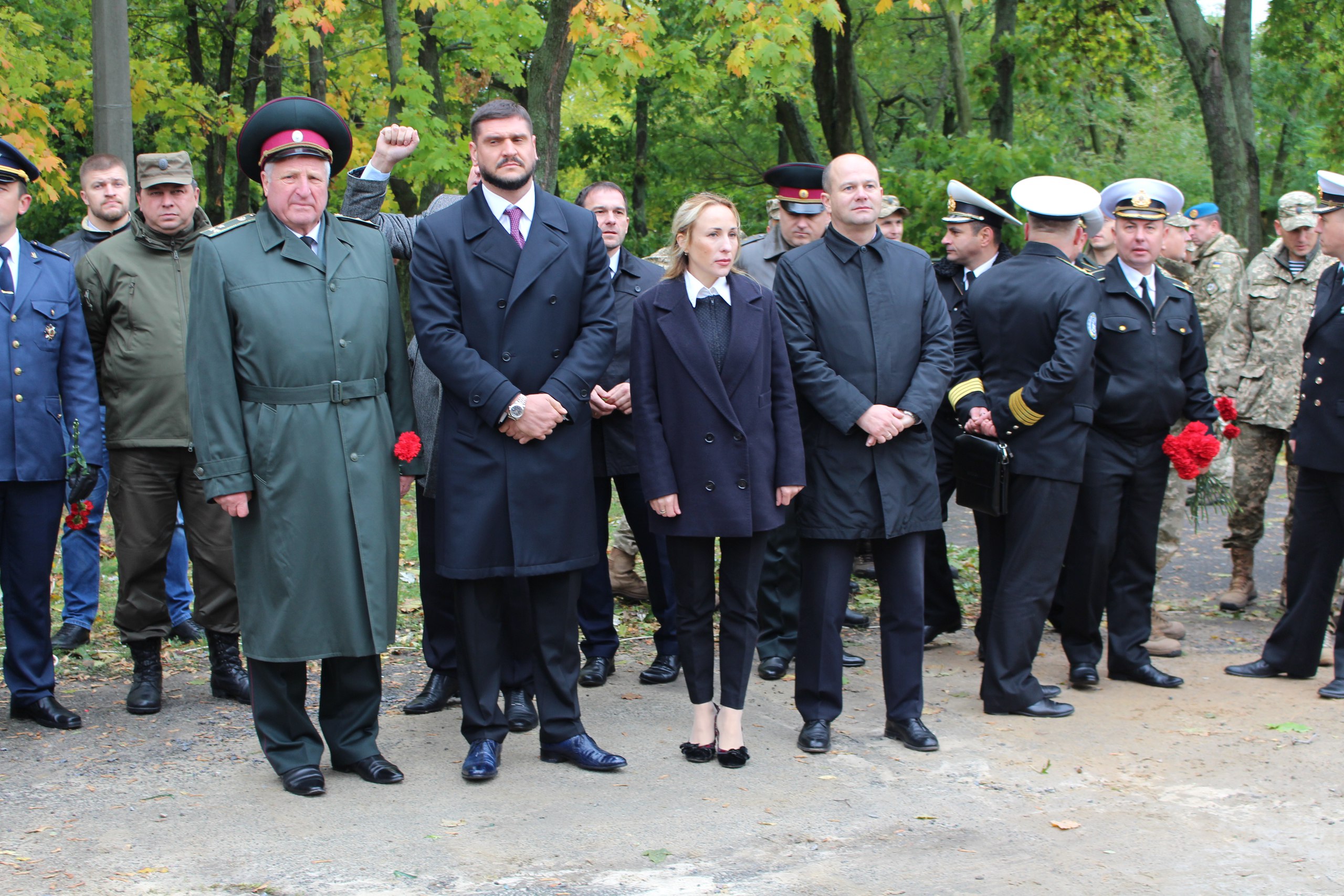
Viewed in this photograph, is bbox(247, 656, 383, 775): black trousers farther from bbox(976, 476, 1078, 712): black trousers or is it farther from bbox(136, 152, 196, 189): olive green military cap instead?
bbox(976, 476, 1078, 712): black trousers

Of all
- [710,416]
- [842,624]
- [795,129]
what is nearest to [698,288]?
[710,416]

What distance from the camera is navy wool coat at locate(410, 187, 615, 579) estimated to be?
15.4 feet

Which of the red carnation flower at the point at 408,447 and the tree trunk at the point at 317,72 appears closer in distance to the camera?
the red carnation flower at the point at 408,447

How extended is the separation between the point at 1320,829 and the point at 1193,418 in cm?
233

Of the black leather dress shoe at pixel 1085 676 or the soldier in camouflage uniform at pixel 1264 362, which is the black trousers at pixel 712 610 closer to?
the black leather dress shoe at pixel 1085 676

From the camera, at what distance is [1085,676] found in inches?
235

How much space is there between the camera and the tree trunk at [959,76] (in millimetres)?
21469

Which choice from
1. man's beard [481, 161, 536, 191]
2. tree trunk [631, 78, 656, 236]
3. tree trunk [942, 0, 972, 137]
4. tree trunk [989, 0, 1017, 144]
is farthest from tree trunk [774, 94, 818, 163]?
man's beard [481, 161, 536, 191]

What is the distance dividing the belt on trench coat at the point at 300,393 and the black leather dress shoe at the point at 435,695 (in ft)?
5.23

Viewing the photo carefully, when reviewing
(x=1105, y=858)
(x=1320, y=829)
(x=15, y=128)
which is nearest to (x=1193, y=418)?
(x=1320, y=829)

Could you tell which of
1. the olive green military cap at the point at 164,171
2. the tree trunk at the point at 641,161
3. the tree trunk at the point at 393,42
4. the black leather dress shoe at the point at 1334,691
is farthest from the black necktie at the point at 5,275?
the tree trunk at the point at 641,161

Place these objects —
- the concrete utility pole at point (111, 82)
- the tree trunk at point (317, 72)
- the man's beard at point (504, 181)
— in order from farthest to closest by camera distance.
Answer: the tree trunk at point (317, 72)
the concrete utility pole at point (111, 82)
the man's beard at point (504, 181)

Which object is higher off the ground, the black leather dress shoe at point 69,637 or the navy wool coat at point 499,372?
the navy wool coat at point 499,372

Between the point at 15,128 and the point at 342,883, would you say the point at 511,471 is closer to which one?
the point at 342,883
